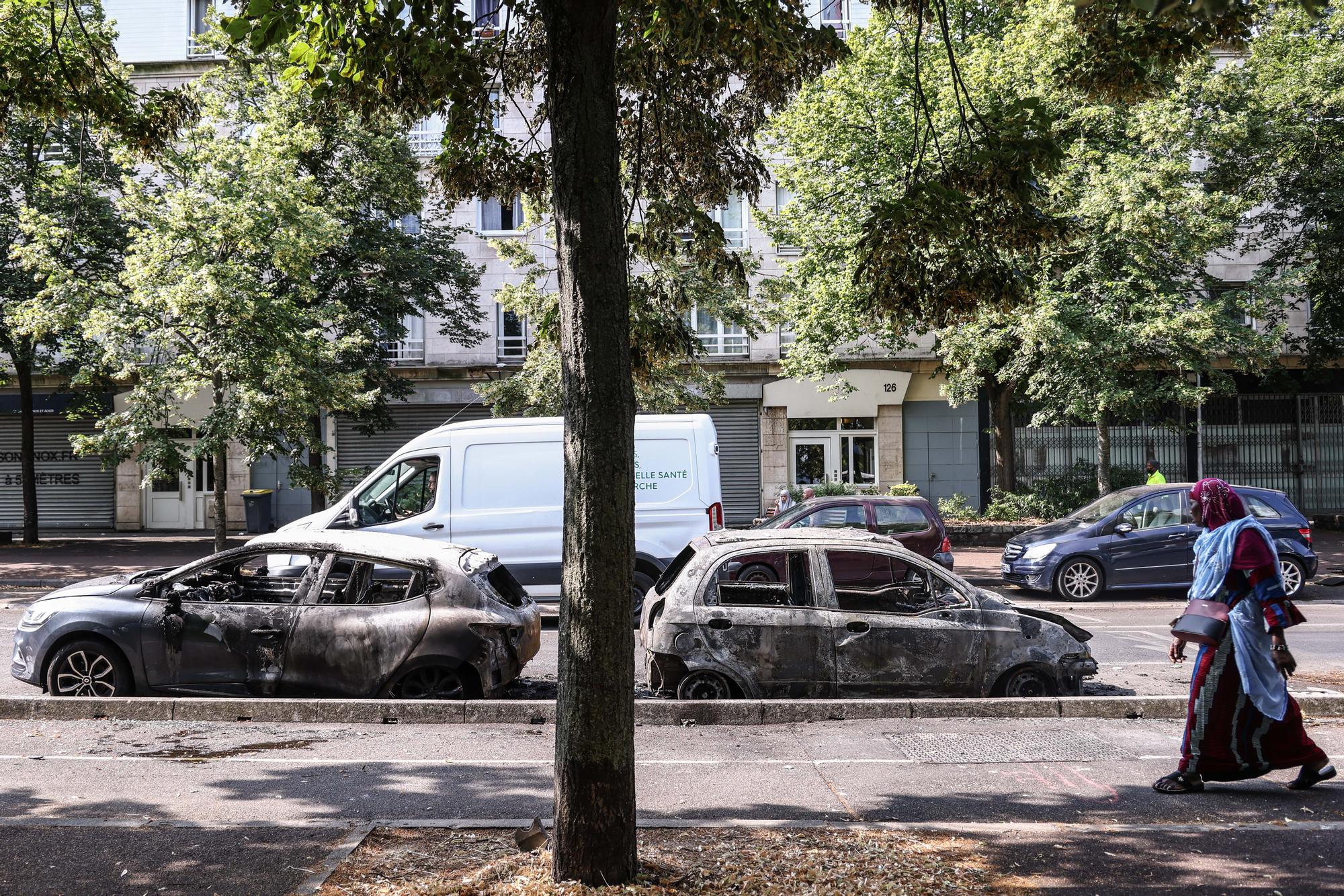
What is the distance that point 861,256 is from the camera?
691 centimetres

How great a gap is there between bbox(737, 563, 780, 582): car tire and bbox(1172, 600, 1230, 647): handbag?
316 centimetres

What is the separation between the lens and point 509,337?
29.3m

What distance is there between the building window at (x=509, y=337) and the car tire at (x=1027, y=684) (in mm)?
22327

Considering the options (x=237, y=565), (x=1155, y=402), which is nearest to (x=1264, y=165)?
(x=1155, y=402)

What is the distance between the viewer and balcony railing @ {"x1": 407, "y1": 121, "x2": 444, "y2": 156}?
28.7m

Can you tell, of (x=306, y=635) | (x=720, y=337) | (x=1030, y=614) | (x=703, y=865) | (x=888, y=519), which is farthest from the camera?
(x=720, y=337)

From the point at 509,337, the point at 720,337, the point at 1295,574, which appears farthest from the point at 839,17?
the point at 1295,574

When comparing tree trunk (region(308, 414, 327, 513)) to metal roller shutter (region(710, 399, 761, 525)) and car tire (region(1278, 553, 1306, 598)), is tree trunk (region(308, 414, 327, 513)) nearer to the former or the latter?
metal roller shutter (region(710, 399, 761, 525))

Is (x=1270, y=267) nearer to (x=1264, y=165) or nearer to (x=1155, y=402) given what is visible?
(x=1264, y=165)

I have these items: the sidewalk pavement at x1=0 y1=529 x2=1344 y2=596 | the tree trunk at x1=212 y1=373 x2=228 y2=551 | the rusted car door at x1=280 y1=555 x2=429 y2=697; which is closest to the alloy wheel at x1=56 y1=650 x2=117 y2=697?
the rusted car door at x1=280 y1=555 x2=429 y2=697

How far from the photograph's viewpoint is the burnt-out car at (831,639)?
8133 millimetres

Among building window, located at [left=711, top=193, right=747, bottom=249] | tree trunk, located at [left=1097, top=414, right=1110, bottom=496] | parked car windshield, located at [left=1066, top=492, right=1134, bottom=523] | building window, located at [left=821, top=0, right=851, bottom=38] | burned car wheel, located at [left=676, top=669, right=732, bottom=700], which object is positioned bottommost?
burned car wheel, located at [left=676, top=669, right=732, bottom=700]

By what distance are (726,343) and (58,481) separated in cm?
1969

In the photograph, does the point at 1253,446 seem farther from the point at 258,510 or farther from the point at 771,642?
the point at 258,510
